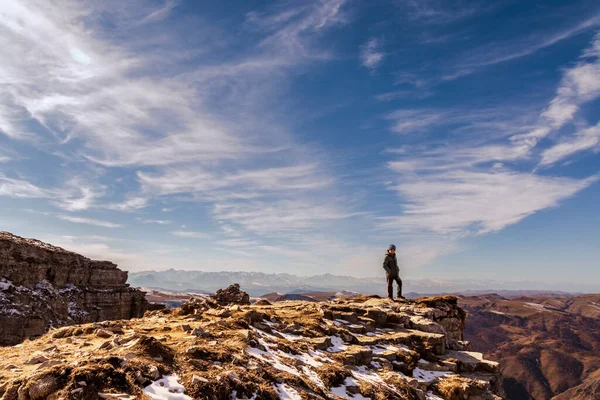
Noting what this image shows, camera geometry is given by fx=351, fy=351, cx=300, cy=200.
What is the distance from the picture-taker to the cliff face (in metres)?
40.3

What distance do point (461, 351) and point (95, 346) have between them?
77.7ft

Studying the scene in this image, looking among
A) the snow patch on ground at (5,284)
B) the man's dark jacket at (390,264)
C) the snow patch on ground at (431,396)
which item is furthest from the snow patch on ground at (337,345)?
the snow patch on ground at (5,284)

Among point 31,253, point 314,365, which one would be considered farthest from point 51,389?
point 31,253

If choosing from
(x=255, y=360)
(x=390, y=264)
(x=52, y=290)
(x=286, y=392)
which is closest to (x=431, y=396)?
(x=286, y=392)

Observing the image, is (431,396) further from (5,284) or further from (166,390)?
(5,284)

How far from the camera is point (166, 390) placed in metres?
10.3

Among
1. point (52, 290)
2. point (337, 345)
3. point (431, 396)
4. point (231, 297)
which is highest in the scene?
point (231, 297)

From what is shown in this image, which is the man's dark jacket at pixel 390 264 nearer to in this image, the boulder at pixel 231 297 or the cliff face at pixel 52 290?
the boulder at pixel 231 297

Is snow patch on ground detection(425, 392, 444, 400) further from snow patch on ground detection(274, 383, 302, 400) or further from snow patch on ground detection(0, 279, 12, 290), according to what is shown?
snow patch on ground detection(0, 279, 12, 290)

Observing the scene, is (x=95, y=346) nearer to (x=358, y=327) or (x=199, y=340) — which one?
(x=199, y=340)

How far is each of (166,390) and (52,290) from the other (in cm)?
4787

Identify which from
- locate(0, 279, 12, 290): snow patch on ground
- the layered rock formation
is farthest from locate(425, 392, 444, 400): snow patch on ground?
locate(0, 279, 12, 290): snow patch on ground

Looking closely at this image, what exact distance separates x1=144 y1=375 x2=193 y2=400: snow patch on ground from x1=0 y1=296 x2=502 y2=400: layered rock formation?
1.2 inches

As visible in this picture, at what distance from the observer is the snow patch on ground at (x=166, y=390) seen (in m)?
9.92
